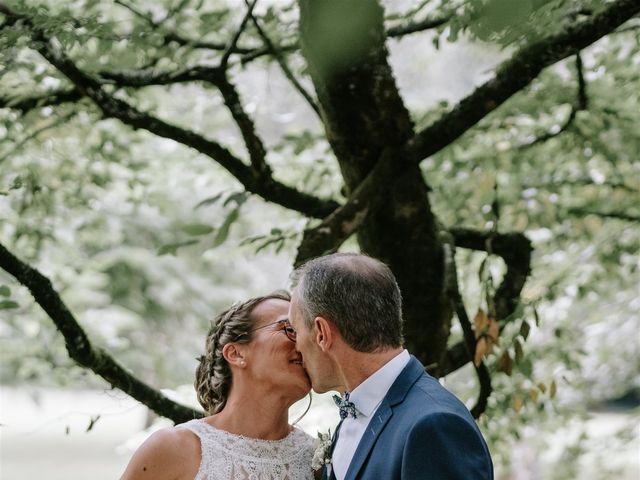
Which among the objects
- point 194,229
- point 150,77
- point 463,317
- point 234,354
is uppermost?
point 150,77

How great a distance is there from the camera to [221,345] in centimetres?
303

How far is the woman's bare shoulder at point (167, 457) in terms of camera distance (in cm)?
262

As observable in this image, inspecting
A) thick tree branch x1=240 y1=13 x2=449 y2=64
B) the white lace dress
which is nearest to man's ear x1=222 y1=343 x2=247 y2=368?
the white lace dress

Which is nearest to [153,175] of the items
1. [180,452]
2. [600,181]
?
[600,181]

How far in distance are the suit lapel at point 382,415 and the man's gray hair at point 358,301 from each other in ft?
0.34

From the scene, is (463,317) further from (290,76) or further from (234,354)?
(290,76)

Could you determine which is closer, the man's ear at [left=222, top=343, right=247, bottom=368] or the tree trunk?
the man's ear at [left=222, top=343, right=247, bottom=368]

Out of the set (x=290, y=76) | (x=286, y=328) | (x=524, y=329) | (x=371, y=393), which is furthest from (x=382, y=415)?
(x=290, y=76)

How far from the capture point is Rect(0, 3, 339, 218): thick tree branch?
3.19 metres

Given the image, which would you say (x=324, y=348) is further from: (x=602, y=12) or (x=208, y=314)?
(x=208, y=314)

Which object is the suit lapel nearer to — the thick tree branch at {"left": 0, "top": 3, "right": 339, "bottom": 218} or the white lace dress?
the white lace dress

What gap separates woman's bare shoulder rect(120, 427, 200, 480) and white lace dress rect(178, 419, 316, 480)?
3 centimetres

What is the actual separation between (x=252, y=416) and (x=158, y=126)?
121 centimetres

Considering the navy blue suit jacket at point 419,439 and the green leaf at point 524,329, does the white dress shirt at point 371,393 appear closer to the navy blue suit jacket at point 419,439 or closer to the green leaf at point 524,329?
the navy blue suit jacket at point 419,439
